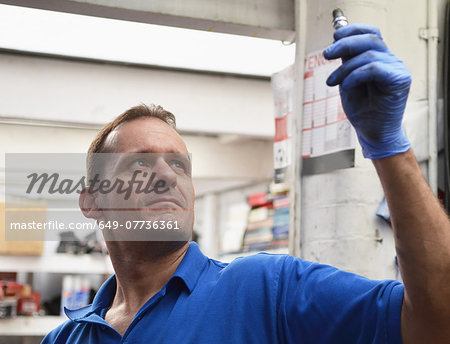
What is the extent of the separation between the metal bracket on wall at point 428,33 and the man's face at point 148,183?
1.40 metres

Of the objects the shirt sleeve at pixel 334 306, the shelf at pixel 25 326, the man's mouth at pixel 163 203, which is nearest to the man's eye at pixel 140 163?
the man's mouth at pixel 163 203

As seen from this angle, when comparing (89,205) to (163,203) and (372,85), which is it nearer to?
(163,203)

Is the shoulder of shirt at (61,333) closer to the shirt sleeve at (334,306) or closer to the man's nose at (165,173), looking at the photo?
the man's nose at (165,173)

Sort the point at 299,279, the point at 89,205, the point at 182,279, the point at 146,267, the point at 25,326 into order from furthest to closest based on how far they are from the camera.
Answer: the point at 25,326, the point at 89,205, the point at 146,267, the point at 182,279, the point at 299,279

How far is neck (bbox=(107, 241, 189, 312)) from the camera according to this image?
155 centimetres

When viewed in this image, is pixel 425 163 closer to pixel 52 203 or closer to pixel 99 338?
pixel 99 338

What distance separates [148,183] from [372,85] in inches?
29.1

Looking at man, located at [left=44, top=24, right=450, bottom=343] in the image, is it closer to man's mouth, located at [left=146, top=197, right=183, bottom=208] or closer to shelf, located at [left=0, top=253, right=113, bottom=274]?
man's mouth, located at [left=146, top=197, right=183, bottom=208]

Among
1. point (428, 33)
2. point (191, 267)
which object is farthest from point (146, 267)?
point (428, 33)

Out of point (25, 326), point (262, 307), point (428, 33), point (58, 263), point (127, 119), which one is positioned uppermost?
point (428, 33)

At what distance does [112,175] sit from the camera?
1.68m

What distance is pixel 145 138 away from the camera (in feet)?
5.43

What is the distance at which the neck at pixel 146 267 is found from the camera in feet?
5.08

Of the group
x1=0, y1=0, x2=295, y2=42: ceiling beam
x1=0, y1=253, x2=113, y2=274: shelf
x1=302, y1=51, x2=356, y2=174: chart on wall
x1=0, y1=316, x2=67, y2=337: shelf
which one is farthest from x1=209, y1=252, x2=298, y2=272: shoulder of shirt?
x1=0, y1=253, x2=113, y2=274: shelf
